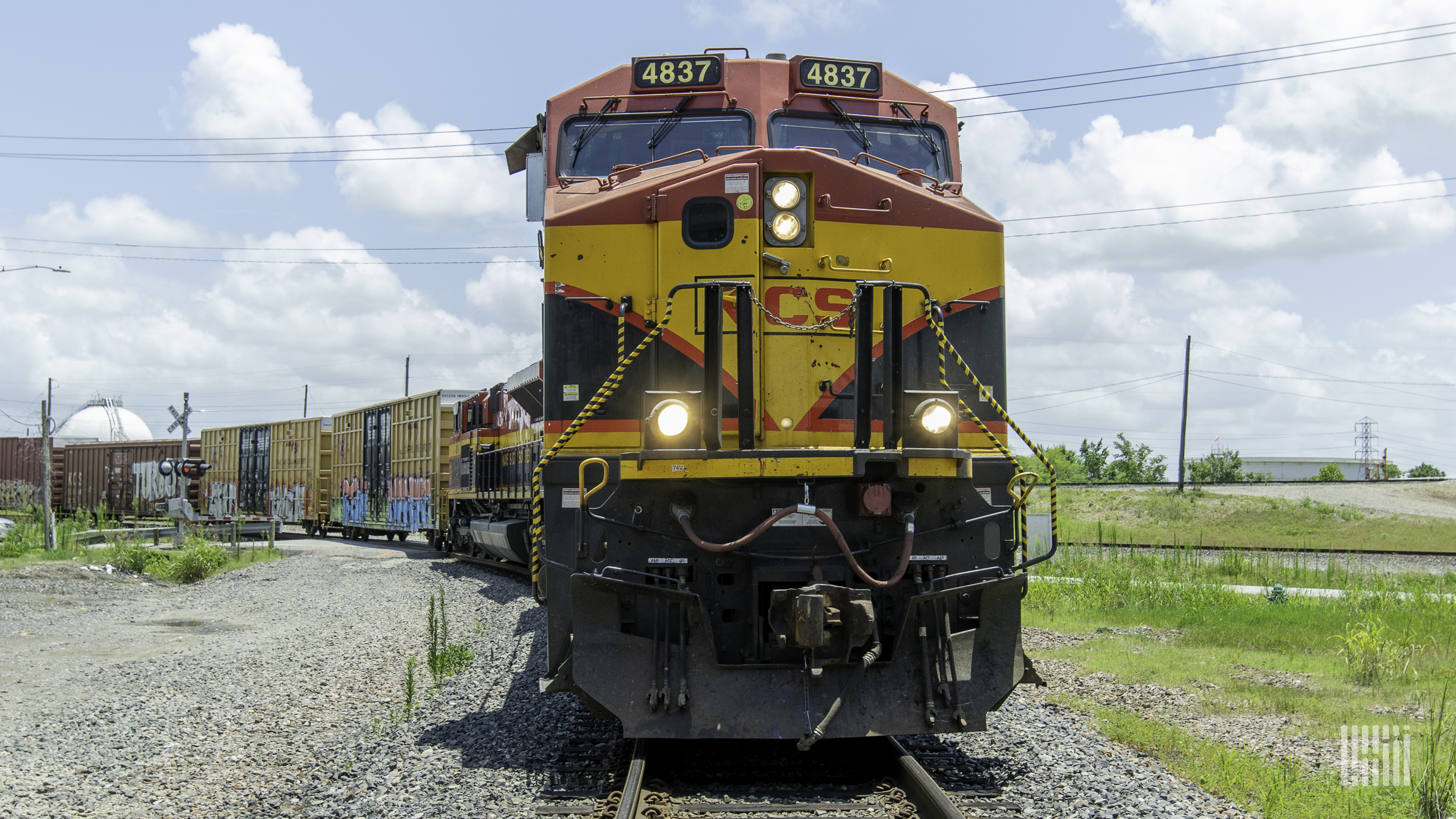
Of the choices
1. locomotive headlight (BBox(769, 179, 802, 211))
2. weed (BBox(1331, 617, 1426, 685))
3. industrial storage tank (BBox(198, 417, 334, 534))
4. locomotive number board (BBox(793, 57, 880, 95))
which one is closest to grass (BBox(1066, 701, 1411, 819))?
weed (BBox(1331, 617, 1426, 685))

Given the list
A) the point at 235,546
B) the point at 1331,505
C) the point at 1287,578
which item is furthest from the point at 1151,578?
the point at 1331,505

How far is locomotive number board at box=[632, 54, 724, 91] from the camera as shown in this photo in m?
6.78

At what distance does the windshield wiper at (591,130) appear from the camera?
683 cm

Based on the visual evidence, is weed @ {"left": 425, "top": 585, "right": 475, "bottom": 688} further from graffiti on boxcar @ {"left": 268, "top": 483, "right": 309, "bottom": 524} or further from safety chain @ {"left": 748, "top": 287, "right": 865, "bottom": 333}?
graffiti on boxcar @ {"left": 268, "top": 483, "right": 309, "bottom": 524}

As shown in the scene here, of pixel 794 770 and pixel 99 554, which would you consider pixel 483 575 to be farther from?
pixel 794 770

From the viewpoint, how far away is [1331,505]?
107 feet


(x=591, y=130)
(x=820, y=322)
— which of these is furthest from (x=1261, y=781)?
(x=591, y=130)

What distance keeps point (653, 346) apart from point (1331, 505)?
1318 inches

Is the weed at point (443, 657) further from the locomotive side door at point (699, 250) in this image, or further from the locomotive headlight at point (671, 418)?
the locomotive headlight at point (671, 418)

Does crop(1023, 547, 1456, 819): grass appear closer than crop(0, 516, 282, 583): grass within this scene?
Yes

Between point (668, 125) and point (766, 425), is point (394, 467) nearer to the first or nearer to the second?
point (668, 125)

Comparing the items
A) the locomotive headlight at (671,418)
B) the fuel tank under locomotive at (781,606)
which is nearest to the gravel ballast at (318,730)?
the fuel tank under locomotive at (781,606)

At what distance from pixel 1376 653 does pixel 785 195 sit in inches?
253

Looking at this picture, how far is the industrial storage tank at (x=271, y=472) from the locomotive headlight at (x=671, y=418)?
2839cm
